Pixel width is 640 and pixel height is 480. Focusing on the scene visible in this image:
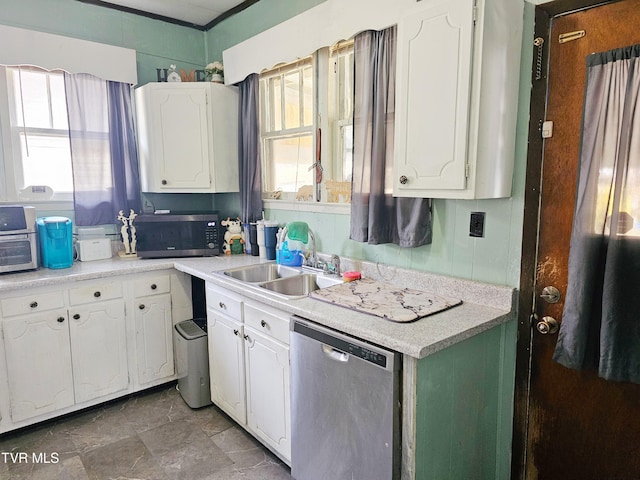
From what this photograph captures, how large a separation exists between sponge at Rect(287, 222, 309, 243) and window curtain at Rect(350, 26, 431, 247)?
46cm

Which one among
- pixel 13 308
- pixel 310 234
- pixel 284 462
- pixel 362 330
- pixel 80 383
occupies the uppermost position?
pixel 310 234

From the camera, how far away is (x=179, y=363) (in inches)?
112

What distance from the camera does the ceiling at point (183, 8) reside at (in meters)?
3.08

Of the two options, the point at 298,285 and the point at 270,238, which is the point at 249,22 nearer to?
the point at 270,238

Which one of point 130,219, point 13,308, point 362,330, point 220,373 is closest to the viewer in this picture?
point 362,330

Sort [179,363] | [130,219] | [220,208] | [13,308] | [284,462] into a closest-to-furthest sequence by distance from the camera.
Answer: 1. [284,462]
2. [13,308]
3. [179,363]
4. [130,219]
5. [220,208]

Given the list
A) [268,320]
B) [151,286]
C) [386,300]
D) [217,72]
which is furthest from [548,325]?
[217,72]

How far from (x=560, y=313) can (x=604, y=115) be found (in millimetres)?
750

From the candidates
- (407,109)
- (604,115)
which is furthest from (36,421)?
(604,115)

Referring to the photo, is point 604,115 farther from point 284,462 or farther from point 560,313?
point 284,462

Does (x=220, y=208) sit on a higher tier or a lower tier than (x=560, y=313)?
higher

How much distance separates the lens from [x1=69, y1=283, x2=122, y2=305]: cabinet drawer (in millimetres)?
2576

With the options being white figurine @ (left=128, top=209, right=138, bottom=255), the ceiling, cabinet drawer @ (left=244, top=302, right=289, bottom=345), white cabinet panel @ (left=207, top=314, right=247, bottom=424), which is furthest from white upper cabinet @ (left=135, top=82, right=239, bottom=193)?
cabinet drawer @ (left=244, top=302, right=289, bottom=345)

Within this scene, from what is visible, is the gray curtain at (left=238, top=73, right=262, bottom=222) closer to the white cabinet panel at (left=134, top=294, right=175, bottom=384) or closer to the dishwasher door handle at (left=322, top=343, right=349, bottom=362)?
the white cabinet panel at (left=134, top=294, right=175, bottom=384)
